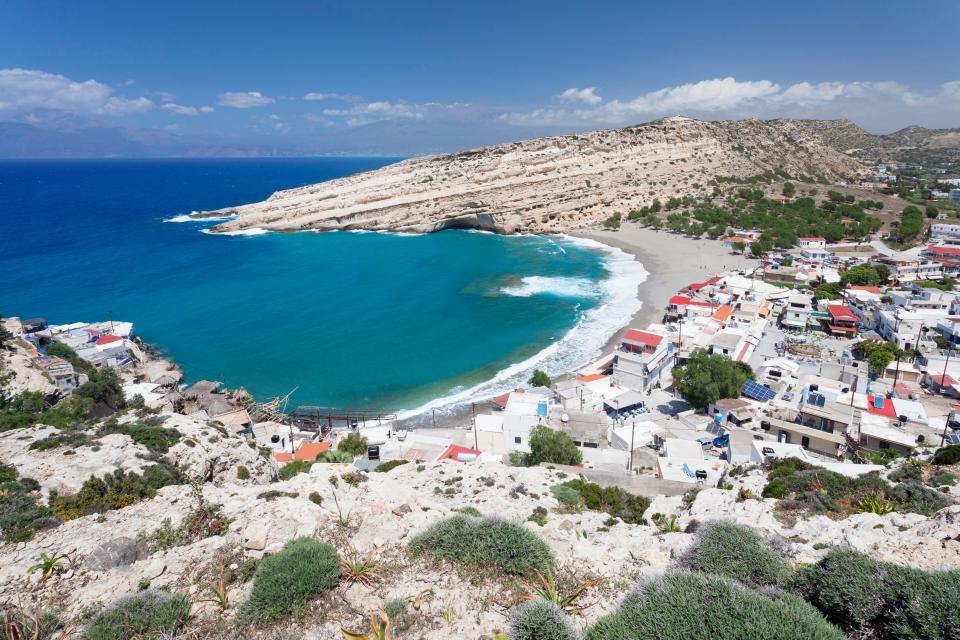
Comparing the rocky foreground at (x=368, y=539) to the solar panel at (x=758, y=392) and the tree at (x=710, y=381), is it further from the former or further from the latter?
the solar panel at (x=758, y=392)

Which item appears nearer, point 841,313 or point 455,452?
point 455,452

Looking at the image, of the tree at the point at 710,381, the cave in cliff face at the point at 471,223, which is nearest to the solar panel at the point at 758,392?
the tree at the point at 710,381

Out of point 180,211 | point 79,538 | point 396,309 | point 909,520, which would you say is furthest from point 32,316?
point 180,211

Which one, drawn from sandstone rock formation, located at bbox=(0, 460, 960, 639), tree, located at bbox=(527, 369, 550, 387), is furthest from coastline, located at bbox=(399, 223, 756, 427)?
sandstone rock formation, located at bbox=(0, 460, 960, 639)

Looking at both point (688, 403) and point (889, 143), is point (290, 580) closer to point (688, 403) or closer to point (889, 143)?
point (688, 403)

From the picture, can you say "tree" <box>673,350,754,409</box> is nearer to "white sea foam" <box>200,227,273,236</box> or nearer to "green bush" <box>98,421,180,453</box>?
"green bush" <box>98,421,180,453</box>

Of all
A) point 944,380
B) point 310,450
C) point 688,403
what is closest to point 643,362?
point 688,403
